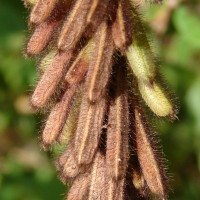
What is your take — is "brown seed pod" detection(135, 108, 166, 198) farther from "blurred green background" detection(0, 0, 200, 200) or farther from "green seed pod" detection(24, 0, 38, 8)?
"blurred green background" detection(0, 0, 200, 200)

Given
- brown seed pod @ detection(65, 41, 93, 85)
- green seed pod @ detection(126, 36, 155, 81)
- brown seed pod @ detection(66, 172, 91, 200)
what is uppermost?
brown seed pod @ detection(65, 41, 93, 85)

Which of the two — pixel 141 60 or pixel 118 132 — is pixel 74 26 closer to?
pixel 141 60

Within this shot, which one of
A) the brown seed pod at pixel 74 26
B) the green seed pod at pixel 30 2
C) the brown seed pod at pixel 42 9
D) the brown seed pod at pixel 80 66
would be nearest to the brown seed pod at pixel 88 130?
the brown seed pod at pixel 80 66

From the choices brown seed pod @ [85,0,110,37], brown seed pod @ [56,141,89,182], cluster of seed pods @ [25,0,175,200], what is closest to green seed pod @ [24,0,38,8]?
cluster of seed pods @ [25,0,175,200]

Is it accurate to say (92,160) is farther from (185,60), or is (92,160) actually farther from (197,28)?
(185,60)

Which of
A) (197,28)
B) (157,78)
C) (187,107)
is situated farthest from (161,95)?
(187,107)
